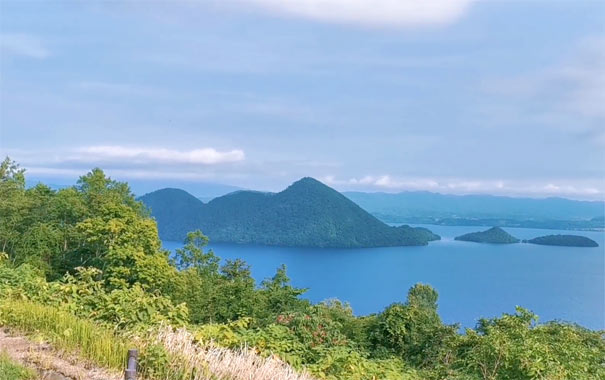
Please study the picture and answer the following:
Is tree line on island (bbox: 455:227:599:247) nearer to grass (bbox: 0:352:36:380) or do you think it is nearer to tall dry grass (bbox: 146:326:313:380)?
tall dry grass (bbox: 146:326:313:380)

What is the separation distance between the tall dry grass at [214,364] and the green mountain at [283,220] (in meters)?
95.4

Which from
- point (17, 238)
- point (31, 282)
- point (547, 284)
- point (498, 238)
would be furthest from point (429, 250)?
point (31, 282)

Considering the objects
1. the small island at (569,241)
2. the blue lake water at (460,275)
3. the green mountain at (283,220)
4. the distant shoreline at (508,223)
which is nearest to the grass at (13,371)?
the blue lake water at (460,275)

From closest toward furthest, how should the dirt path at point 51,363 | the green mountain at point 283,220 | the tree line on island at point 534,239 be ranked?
1. the dirt path at point 51,363
2. the green mountain at point 283,220
3. the tree line on island at point 534,239

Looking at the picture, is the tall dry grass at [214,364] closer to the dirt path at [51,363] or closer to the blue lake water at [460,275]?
the dirt path at [51,363]

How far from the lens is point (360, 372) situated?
454 centimetres

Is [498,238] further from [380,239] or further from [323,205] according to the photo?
[323,205]

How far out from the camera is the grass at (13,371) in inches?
123

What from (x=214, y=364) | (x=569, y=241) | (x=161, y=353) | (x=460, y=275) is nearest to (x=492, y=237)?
(x=569, y=241)

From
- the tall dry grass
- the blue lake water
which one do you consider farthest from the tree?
the blue lake water

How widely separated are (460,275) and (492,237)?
146 feet

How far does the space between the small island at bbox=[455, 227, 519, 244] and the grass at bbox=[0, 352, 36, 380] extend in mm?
119303

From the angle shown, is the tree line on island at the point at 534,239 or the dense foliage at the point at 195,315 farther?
the tree line on island at the point at 534,239

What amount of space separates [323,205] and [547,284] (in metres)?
52.4
